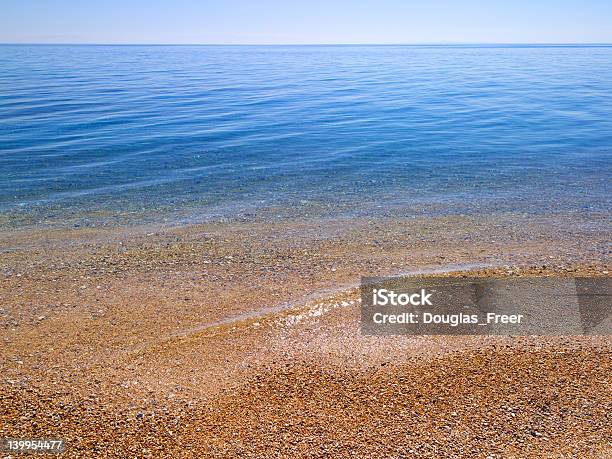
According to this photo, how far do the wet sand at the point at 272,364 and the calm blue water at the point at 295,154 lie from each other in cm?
282

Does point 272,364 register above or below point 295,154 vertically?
below

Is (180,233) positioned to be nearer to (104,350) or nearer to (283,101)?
(104,350)

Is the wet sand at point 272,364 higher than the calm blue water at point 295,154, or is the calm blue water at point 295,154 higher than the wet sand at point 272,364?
the calm blue water at point 295,154

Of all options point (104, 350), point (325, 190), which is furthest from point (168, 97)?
point (104, 350)

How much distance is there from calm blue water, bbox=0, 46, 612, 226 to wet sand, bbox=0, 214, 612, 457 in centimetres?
282

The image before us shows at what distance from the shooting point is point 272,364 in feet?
18.1

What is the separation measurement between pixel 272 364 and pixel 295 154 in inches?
488

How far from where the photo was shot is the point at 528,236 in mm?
9406

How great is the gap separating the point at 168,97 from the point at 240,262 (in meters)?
26.6

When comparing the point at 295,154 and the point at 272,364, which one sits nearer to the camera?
the point at 272,364

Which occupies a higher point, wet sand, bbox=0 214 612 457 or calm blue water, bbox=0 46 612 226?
calm blue water, bbox=0 46 612 226

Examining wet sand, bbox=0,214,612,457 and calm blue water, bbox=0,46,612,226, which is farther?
calm blue water, bbox=0,46,612,226

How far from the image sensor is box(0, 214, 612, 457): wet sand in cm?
448

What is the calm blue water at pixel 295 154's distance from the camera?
11.8 metres
